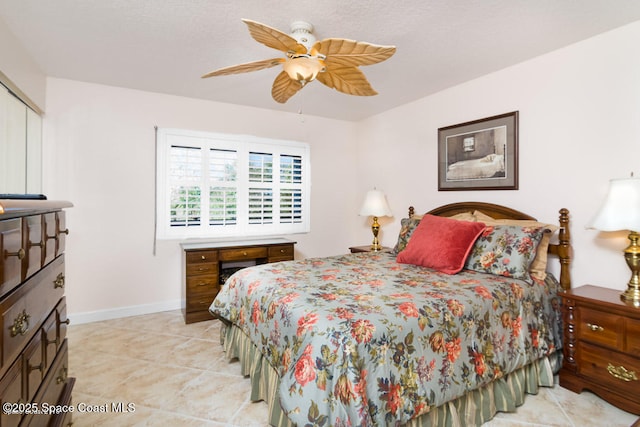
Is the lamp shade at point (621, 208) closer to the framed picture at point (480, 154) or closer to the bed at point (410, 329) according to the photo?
the bed at point (410, 329)

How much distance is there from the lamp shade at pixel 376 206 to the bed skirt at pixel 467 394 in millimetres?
2148

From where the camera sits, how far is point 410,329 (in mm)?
1495

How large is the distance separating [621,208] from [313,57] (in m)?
2.06

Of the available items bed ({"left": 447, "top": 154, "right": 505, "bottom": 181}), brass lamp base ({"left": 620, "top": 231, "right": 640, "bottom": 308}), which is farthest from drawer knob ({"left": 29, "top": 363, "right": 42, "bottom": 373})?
bed ({"left": 447, "top": 154, "right": 505, "bottom": 181})

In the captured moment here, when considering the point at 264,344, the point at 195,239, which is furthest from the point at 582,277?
the point at 195,239

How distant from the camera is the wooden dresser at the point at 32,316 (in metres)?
0.83

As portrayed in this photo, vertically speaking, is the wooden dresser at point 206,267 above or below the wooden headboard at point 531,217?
below

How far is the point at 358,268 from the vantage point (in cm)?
252

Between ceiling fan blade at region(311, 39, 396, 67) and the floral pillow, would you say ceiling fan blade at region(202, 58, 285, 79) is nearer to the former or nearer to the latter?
ceiling fan blade at region(311, 39, 396, 67)

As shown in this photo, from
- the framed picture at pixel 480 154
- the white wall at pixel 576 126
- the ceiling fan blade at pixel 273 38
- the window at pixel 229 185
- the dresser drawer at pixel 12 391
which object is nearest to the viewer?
the dresser drawer at pixel 12 391

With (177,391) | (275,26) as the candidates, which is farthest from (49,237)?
(275,26)

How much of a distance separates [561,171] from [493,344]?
159 centimetres

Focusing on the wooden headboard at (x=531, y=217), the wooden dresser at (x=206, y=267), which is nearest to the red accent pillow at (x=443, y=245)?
the wooden headboard at (x=531, y=217)

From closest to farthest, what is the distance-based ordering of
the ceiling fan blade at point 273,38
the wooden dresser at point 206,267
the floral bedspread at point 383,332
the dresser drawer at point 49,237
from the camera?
the dresser drawer at point 49,237 < the floral bedspread at point 383,332 < the ceiling fan blade at point 273,38 < the wooden dresser at point 206,267
